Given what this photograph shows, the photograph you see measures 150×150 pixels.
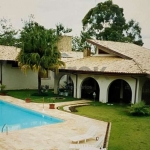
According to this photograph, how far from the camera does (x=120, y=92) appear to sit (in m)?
25.2

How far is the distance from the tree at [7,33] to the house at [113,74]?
26.8 metres

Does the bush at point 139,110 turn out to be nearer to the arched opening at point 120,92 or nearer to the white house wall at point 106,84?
the white house wall at point 106,84

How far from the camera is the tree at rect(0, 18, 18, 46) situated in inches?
1986

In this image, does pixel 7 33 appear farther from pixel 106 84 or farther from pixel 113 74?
pixel 113 74

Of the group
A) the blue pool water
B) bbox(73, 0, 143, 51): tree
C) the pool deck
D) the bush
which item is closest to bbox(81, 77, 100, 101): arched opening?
the blue pool water

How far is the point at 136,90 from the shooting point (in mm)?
20609

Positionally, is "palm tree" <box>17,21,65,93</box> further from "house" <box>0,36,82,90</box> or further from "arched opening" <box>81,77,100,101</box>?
"house" <box>0,36,82,90</box>

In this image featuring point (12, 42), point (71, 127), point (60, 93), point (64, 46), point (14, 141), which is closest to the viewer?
point (14, 141)

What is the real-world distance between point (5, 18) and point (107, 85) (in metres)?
Result: 37.0

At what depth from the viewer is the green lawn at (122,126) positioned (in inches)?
435

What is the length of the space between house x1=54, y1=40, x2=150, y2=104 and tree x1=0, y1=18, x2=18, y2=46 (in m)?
26.8

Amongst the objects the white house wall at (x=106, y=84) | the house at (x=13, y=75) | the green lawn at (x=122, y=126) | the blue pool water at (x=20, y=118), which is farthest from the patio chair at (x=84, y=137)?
the house at (x=13, y=75)

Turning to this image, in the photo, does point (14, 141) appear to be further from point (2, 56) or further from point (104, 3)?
point (104, 3)

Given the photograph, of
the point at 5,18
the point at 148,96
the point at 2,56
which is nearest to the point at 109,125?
the point at 148,96
